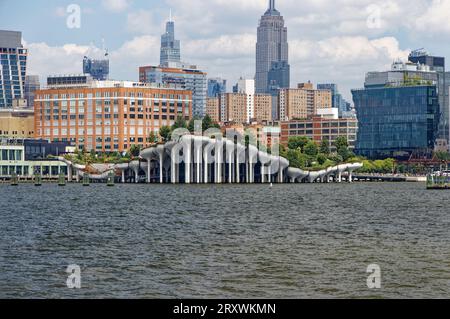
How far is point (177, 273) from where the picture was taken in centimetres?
5609

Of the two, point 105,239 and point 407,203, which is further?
point 407,203

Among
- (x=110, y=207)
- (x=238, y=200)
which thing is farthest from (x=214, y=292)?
(x=238, y=200)

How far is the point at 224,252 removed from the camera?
218 feet

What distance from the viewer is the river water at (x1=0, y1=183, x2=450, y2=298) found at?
51.1 m

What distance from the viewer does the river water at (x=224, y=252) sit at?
51.1m

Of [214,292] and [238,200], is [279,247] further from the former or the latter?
[238,200]

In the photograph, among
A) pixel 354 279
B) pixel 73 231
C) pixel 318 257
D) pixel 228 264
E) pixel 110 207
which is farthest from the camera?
pixel 110 207

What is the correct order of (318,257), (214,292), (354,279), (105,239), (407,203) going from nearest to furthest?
(214,292)
(354,279)
(318,257)
(105,239)
(407,203)

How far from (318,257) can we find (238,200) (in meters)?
76.5

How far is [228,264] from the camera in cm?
5991

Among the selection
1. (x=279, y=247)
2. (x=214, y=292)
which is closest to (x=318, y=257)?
(x=279, y=247)

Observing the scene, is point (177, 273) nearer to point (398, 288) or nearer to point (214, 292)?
point (214, 292)
